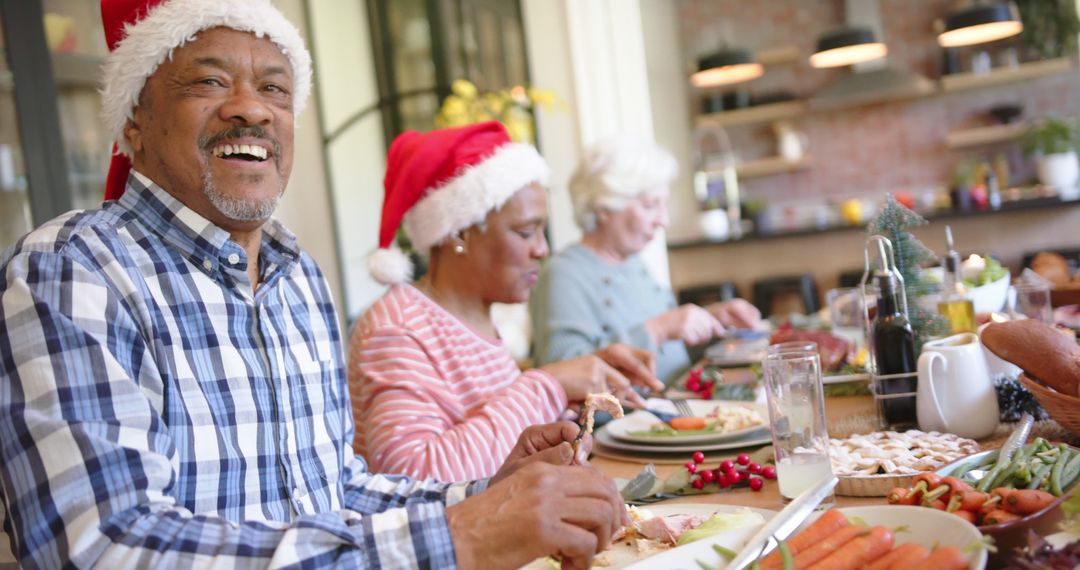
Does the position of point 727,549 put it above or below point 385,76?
below

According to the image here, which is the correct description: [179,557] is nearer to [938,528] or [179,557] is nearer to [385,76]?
[938,528]

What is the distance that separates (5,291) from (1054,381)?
4.34ft

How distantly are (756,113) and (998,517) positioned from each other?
7546mm

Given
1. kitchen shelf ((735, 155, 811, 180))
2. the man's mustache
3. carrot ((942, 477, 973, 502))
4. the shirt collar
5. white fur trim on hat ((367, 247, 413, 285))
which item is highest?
kitchen shelf ((735, 155, 811, 180))

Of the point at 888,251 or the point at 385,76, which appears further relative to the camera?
the point at 385,76

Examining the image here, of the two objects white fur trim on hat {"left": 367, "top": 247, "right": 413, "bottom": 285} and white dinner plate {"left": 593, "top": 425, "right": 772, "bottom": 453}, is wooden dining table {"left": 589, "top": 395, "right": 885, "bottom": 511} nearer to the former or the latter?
white dinner plate {"left": 593, "top": 425, "right": 772, "bottom": 453}

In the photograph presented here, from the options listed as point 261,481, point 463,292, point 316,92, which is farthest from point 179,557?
point 316,92

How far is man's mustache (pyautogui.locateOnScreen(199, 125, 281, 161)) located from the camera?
1334 millimetres

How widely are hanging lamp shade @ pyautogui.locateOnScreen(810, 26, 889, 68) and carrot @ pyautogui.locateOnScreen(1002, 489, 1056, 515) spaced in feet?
20.7

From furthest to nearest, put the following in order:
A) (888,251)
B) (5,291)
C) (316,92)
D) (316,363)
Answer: (316,92) < (888,251) < (316,363) < (5,291)

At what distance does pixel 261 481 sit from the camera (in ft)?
4.09

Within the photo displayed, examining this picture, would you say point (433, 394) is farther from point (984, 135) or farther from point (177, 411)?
point (984, 135)

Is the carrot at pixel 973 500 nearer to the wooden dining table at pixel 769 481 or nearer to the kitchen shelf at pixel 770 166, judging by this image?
the wooden dining table at pixel 769 481

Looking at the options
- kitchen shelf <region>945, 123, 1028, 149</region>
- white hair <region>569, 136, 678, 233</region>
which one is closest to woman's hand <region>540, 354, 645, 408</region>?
white hair <region>569, 136, 678, 233</region>
